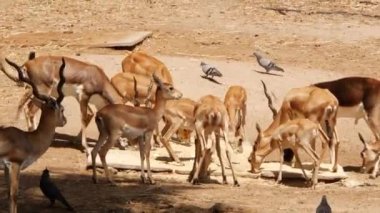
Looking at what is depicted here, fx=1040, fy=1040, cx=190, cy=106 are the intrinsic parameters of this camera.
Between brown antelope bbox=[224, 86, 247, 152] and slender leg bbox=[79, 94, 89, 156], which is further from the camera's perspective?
brown antelope bbox=[224, 86, 247, 152]

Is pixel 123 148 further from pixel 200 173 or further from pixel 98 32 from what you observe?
pixel 98 32

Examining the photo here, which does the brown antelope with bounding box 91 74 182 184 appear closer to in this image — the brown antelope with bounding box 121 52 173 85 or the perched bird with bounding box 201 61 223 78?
the brown antelope with bounding box 121 52 173 85

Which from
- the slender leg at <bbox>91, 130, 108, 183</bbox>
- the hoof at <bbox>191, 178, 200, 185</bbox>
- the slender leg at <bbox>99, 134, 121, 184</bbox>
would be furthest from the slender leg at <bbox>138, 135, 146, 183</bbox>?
the hoof at <bbox>191, 178, 200, 185</bbox>

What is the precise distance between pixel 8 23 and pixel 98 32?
2.56 meters

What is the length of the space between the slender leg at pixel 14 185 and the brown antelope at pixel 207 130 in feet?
11.9

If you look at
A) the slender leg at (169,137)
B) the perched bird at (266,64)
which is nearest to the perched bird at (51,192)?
the slender leg at (169,137)

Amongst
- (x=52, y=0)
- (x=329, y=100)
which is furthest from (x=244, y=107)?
(x=52, y=0)

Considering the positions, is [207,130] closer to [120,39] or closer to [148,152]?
[148,152]

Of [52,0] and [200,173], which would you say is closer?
[200,173]

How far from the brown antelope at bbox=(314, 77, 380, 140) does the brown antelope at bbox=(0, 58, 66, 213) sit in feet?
21.5

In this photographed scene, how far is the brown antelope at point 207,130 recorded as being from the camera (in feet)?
44.7

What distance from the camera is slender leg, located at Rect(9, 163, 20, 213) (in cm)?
1029

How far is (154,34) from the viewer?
23391mm

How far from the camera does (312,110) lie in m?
15.2
